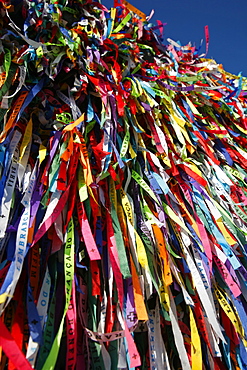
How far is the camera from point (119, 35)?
910mm

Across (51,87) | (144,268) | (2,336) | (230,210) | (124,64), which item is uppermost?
(124,64)

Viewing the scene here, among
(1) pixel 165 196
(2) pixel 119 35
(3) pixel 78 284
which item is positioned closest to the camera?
(3) pixel 78 284

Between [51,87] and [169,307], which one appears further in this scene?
[51,87]

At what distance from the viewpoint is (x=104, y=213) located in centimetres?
68

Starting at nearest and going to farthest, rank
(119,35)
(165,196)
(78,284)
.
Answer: (78,284) → (165,196) → (119,35)

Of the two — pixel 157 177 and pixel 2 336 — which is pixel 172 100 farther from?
pixel 2 336

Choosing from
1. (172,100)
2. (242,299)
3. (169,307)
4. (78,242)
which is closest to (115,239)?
(78,242)

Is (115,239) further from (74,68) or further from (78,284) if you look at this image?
(74,68)

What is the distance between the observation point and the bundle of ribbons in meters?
0.55

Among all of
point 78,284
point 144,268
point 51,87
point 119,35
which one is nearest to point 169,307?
point 144,268

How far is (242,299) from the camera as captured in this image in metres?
0.78

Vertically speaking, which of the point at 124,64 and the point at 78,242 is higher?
the point at 124,64

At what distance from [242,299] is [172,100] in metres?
0.62

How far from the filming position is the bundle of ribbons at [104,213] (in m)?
0.55
